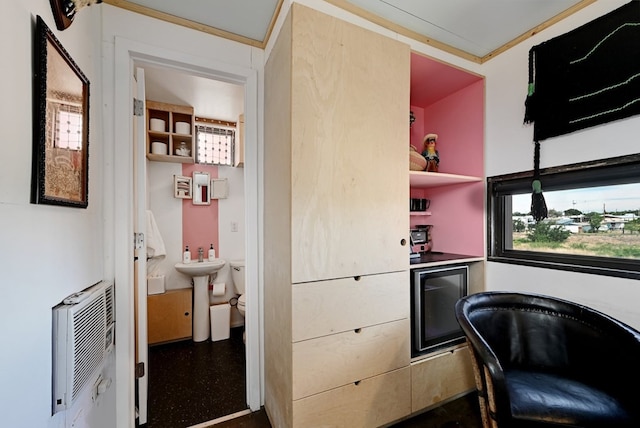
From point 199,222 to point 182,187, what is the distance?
427mm

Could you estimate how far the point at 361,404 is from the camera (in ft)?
4.36

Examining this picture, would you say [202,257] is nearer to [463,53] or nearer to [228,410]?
[228,410]

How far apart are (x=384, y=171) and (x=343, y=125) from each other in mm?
348

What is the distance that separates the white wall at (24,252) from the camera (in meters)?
0.67

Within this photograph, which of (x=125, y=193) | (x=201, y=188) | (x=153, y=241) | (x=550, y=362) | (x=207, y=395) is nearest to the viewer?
(x=550, y=362)

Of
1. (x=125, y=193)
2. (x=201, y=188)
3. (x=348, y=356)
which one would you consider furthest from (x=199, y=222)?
(x=348, y=356)

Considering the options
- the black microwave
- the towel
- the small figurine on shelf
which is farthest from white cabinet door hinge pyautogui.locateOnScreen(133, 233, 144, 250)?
the small figurine on shelf

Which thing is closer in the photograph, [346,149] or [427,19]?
[346,149]

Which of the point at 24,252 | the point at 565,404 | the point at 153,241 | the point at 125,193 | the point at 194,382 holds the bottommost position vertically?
the point at 194,382

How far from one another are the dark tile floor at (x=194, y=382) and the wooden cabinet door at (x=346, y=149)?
1234 mm

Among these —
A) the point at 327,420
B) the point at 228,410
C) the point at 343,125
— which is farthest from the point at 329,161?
the point at 228,410

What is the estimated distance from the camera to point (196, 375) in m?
2.01

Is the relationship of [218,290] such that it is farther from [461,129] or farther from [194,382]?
[461,129]

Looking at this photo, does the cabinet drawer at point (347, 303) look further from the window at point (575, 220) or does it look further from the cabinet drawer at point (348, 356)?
the window at point (575, 220)
